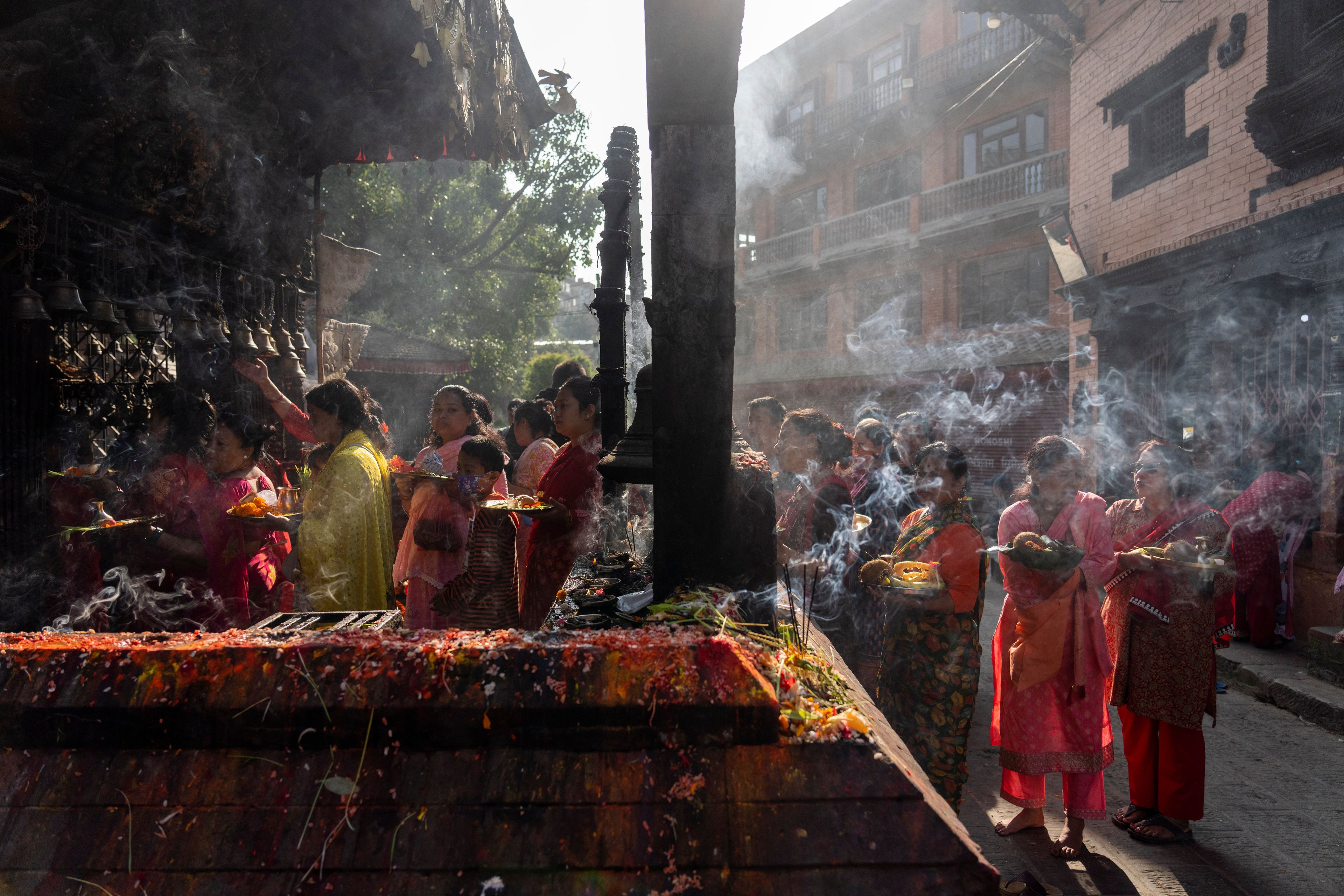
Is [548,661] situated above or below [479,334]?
below

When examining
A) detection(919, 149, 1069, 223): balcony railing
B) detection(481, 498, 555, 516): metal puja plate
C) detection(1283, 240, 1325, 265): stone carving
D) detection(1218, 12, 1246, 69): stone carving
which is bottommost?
detection(481, 498, 555, 516): metal puja plate

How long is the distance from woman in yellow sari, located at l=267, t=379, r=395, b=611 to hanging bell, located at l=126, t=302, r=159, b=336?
7.17 ft

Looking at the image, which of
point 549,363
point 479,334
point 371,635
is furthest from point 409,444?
point 371,635

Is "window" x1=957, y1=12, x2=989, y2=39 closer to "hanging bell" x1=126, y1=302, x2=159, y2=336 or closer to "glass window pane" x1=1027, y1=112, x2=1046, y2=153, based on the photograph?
"glass window pane" x1=1027, y1=112, x2=1046, y2=153

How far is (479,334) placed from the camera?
2270 centimetres

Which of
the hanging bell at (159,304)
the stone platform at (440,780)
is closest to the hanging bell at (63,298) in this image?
the hanging bell at (159,304)

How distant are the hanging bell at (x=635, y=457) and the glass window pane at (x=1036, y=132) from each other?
18276 millimetres

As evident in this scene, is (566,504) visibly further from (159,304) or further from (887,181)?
(887,181)

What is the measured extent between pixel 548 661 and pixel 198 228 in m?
5.73

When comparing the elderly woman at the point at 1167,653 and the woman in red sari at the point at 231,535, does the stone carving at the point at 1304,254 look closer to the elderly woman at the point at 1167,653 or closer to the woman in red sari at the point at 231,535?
the elderly woman at the point at 1167,653

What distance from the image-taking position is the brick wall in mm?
7824

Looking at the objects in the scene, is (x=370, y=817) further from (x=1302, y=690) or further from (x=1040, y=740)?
(x=1302, y=690)

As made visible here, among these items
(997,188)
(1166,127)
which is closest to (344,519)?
(1166,127)

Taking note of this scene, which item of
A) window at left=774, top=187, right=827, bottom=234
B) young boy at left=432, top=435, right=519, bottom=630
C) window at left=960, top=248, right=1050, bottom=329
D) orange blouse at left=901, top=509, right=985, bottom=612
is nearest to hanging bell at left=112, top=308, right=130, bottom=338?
young boy at left=432, top=435, right=519, bottom=630
